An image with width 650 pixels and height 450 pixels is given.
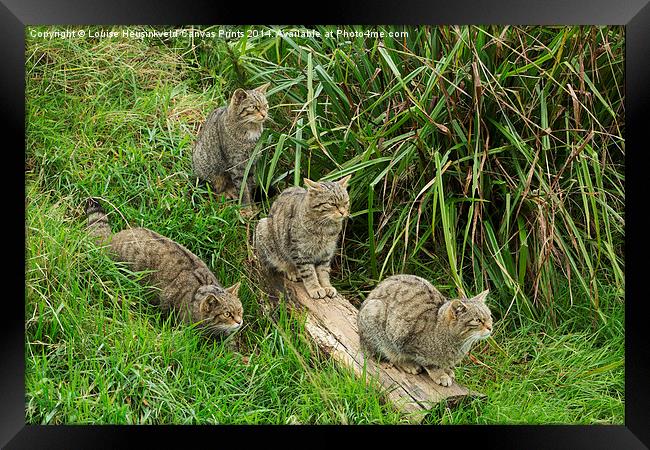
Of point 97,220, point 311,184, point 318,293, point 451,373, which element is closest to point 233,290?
point 318,293

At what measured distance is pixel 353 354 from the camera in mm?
4328

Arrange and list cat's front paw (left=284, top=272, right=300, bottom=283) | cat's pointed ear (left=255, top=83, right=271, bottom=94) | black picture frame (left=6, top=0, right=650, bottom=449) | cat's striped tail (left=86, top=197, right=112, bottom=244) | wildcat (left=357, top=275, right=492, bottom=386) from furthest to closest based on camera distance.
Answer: cat's front paw (left=284, top=272, right=300, bottom=283), cat's pointed ear (left=255, top=83, right=271, bottom=94), cat's striped tail (left=86, top=197, right=112, bottom=244), wildcat (left=357, top=275, right=492, bottom=386), black picture frame (left=6, top=0, right=650, bottom=449)

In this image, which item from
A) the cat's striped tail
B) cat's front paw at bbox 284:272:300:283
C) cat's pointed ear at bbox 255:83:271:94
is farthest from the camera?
cat's front paw at bbox 284:272:300:283

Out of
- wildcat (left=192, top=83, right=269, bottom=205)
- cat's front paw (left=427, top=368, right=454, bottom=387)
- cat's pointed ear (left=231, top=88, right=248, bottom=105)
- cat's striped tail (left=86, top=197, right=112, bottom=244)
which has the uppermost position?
cat's pointed ear (left=231, top=88, right=248, bottom=105)

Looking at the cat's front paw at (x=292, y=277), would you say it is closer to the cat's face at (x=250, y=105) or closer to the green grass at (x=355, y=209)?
the green grass at (x=355, y=209)

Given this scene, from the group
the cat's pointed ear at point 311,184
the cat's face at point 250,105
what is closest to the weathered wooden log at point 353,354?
the cat's pointed ear at point 311,184

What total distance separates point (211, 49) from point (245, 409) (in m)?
2.00

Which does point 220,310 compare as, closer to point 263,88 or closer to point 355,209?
point 355,209

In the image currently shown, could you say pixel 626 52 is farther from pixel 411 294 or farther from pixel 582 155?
pixel 411 294

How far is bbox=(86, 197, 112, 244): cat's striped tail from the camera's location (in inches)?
172

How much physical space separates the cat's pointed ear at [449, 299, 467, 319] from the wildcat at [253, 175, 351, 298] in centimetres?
70

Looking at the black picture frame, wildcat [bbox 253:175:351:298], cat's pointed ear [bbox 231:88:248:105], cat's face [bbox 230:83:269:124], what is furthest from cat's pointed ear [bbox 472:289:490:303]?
cat's pointed ear [bbox 231:88:248:105]

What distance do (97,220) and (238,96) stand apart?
106 cm

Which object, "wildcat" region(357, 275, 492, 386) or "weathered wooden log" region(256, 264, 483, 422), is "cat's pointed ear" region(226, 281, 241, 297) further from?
"wildcat" region(357, 275, 492, 386)
